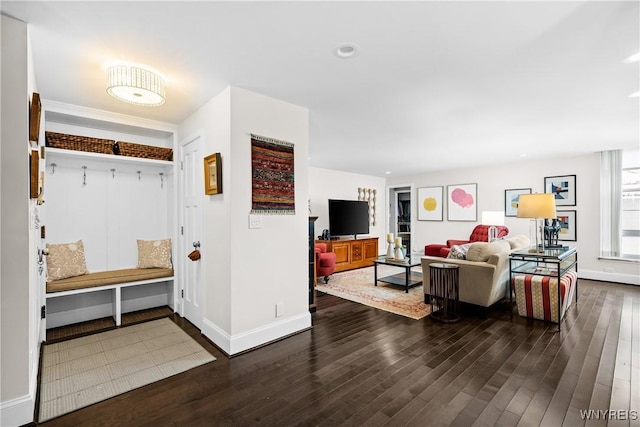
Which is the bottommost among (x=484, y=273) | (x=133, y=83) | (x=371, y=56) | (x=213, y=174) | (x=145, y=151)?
(x=484, y=273)

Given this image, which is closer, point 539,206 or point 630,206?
point 539,206

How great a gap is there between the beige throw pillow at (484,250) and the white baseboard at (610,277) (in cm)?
323

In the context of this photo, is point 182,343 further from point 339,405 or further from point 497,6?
point 497,6

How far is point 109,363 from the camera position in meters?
2.46

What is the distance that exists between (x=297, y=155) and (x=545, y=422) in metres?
2.80

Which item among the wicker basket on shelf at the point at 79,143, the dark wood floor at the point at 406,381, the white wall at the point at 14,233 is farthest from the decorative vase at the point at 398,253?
the white wall at the point at 14,233

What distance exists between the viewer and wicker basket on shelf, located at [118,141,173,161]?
135 inches

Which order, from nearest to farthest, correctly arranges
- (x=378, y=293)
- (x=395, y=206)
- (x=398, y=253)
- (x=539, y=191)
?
1. (x=378, y=293)
2. (x=398, y=253)
3. (x=539, y=191)
4. (x=395, y=206)

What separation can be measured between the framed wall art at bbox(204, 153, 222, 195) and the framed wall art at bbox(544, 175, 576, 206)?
636 cm

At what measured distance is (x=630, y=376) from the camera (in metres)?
2.21

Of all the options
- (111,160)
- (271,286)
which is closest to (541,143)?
(271,286)

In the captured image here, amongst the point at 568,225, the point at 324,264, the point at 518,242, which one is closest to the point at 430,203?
the point at 568,225

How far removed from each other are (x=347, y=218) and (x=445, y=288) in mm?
3548

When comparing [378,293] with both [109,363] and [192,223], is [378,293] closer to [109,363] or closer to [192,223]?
[192,223]
